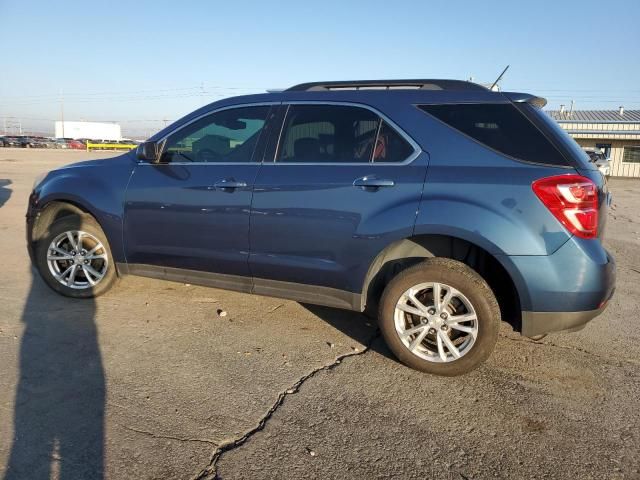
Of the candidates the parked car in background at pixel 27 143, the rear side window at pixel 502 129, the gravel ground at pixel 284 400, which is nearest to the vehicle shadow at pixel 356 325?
the gravel ground at pixel 284 400

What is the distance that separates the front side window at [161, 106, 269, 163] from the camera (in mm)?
3953

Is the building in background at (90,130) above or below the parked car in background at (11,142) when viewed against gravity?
above

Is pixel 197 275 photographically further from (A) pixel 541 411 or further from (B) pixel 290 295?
(A) pixel 541 411

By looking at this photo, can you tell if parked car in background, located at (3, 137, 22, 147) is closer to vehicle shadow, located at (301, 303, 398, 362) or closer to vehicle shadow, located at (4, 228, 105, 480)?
vehicle shadow, located at (4, 228, 105, 480)

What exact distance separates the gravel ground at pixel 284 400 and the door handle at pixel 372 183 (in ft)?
4.16

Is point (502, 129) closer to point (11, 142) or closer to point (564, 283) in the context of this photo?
point (564, 283)

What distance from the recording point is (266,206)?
368cm

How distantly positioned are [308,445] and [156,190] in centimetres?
253

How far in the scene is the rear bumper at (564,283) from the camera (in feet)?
9.79

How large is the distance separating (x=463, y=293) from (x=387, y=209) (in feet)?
2.44

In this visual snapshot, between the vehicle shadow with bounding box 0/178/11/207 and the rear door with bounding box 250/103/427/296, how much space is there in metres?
9.45

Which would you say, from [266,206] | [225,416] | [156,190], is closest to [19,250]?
[156,190]

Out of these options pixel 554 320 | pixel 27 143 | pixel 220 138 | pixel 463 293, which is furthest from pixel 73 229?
pixel 27 143

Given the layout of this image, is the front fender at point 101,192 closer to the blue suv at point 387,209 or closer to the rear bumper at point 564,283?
the blue suv at point 387,209
